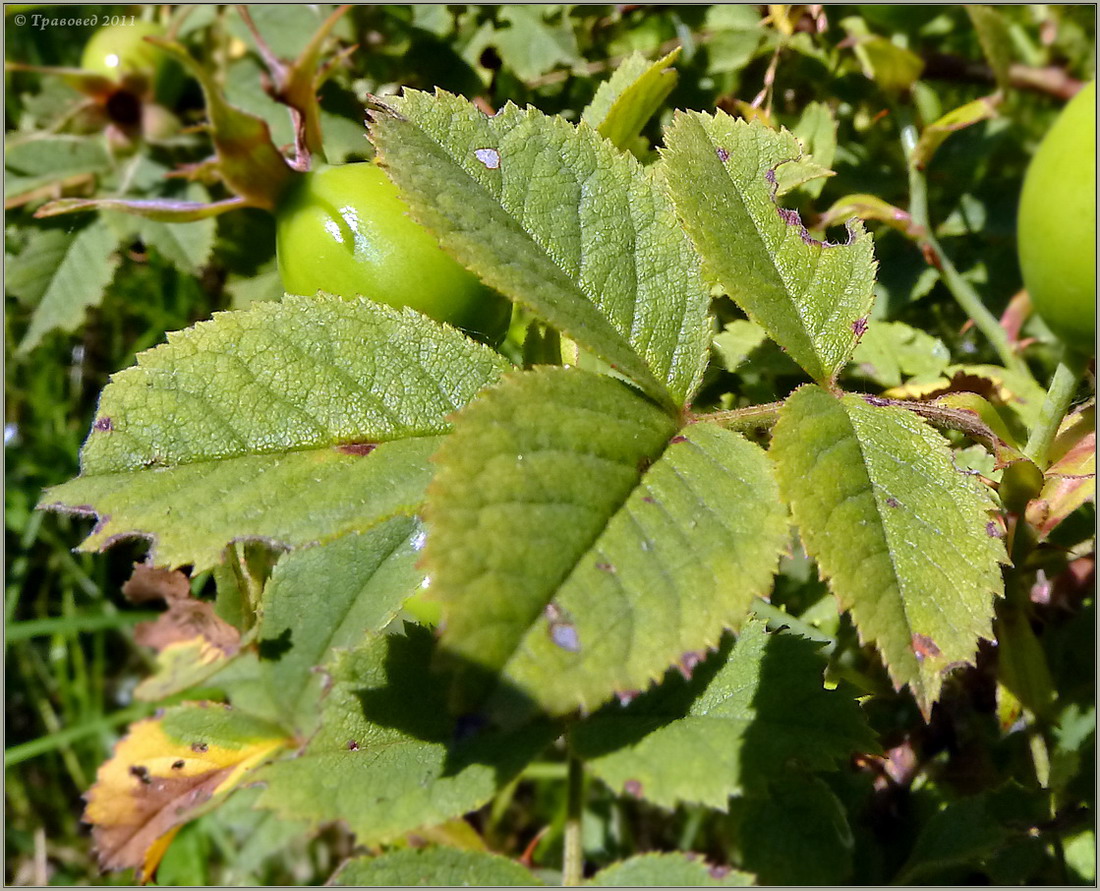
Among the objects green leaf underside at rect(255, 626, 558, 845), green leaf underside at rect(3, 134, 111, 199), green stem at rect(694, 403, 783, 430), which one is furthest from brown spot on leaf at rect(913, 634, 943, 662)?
green leaf underside at rect(3, 134, 111, 199)

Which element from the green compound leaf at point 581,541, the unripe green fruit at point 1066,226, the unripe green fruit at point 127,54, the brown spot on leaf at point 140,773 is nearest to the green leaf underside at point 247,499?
the green compound leaf at point 581,541

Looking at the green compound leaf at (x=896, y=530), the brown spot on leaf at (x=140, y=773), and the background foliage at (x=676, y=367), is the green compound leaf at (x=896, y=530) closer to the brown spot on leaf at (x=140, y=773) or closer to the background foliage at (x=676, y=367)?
the background foliage at (x=676, y=367)

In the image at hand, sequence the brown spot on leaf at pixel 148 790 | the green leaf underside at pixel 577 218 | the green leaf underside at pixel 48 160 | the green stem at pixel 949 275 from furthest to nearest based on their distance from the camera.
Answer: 1. the green leaf underside at pixel 48 160
2. the green stem at pixel 949 275
3. the brown spot on leaf at pixel 148 790
4. the green leaf underside at pixel 577 218

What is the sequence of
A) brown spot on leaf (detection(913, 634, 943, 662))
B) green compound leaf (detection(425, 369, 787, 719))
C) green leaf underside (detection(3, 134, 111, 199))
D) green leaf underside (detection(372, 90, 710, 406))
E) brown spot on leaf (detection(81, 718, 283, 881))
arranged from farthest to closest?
green leaf underside (detection(3, 134, 111, 199)), brown spot on leaf (detection(81, 718, 283, 881)), green leaf underside (detection(372, 90, 710, 406)), brown spot on leaf (detection(913, 634, 943, 662)), green compound leaf (detection(425, 369, 787, 719))

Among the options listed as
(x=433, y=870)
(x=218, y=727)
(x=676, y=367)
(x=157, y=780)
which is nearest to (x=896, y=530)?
(x=676, y=367)

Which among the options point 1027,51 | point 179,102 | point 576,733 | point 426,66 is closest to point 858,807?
point 576,733

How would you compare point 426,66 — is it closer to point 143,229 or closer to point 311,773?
point 143,229

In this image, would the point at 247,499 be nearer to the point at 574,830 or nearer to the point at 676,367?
the point at 676,367

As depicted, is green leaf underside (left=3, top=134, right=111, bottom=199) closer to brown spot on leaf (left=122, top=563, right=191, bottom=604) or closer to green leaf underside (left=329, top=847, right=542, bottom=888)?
brown spot on leaf (left=122, top=563, right=191, bottom=604)
